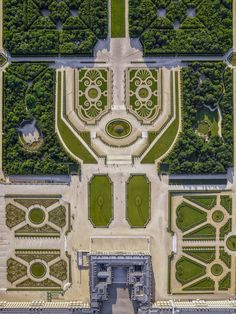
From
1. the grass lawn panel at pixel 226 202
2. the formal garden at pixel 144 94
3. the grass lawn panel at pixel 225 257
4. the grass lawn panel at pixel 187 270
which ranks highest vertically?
the formal garden at pixel 144 94

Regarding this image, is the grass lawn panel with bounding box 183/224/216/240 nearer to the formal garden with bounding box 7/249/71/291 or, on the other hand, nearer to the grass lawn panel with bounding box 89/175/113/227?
the grass lawn panel with bounding box 89/175/113/227

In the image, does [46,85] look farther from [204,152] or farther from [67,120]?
[204,152]

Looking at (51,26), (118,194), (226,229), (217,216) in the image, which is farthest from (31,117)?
(226,229)

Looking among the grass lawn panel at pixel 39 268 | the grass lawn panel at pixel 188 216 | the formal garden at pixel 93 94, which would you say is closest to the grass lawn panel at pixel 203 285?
the grass lawn panel at pixel 188 216

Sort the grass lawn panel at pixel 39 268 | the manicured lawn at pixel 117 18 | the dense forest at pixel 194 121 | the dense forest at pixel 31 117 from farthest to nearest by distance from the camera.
→ the grass lawn panel at pixel 39 268
the manicured lawn at pixel 117 18
the dense forest at pixel 31 117
the dense forest at pixel 194 121

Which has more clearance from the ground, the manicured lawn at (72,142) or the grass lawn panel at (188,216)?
the manicured lawn at (72,142)

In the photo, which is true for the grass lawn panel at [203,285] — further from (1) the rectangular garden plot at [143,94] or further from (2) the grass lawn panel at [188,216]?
(1) the rectangular garden plot at [143,94]

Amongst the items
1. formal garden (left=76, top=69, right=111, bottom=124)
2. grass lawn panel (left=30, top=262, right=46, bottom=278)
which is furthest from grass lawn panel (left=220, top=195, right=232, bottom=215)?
grass lawn panel (left=30, top=262, right=46, bottom=278)
